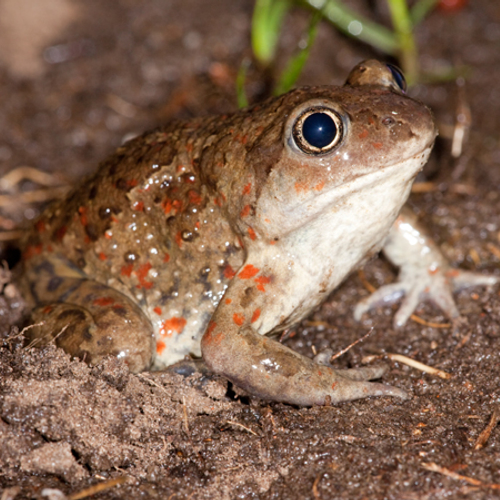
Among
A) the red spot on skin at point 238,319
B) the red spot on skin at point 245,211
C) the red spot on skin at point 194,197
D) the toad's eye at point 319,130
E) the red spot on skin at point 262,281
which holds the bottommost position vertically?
the red spot on skin at point 238,319

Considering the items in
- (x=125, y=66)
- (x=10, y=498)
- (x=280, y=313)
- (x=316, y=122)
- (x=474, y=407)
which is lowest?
(x=10, y=498)

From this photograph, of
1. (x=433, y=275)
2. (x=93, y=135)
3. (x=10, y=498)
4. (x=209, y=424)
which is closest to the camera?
(x=10, y=498)

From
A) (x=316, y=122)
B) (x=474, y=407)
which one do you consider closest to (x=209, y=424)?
(x=474, y=407)

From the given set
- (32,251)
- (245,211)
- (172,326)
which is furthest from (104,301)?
(245,211)

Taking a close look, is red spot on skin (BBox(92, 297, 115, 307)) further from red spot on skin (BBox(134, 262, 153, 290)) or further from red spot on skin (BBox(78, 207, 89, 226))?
red spot on skin (BBox(78, 207, 89, 226))

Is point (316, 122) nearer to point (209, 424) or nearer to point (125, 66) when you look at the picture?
point (209, 424)

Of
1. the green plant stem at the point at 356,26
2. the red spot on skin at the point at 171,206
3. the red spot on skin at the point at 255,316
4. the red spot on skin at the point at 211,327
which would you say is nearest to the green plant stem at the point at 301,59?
the green plant stem at the point at 356,26

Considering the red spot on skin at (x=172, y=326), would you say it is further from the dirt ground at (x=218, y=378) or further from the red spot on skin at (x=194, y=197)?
the red spot on skin at (x=194, y=197)
